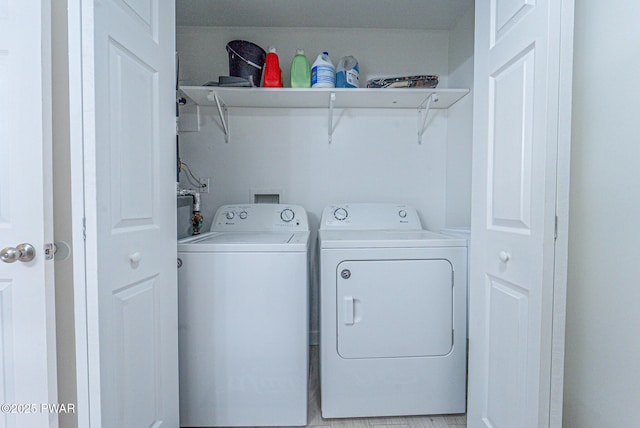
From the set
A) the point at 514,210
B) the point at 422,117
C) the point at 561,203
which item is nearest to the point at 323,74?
the point at 422,117

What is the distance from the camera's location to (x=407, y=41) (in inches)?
87.2

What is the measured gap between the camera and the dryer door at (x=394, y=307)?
1.45 meters

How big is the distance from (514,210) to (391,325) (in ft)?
2.60

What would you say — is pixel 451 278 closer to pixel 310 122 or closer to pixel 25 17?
pixel 310 122

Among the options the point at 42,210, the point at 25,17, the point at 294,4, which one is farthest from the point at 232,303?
the point at 294,4

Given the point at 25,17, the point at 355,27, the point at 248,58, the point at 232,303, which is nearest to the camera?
the point at 25,17

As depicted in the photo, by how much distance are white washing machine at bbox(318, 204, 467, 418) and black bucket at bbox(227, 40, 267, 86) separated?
1215 mm

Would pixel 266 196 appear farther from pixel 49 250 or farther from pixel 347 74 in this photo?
pixel 49 250

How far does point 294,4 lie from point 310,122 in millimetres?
748

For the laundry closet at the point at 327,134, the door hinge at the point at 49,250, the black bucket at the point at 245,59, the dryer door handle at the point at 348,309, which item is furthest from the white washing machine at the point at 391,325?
the black bucket at the point at 245,59

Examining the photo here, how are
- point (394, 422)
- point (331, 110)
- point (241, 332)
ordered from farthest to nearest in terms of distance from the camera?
point (331, 110), point (394, 422), point (241, 332)

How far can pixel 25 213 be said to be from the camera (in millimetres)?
922

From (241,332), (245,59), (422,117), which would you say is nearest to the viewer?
(241,332)

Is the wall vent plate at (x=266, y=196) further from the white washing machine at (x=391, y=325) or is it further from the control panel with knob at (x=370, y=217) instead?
the white washing machine at (x=391, y=325)
